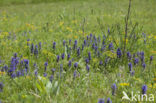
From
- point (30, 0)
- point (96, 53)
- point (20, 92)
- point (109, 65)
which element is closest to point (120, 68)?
point (109, 65)

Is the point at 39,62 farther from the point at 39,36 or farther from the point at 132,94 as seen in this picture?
the point at 39,36

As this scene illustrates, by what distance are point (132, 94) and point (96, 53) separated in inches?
67.5

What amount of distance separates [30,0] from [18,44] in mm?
20170

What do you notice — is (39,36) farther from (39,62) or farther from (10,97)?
(10,97)

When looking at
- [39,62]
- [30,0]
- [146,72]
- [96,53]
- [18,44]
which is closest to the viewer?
[146,72]

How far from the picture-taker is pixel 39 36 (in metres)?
5.99

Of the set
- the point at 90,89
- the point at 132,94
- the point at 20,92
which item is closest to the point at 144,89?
the point at 132,94

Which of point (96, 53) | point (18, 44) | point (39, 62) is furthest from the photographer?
point (18, 44)

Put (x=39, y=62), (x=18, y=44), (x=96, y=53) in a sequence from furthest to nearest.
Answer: (x=18, y=44) < (x=96, y=53) < (x=39, y=62)

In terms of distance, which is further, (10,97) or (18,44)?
(18,44)

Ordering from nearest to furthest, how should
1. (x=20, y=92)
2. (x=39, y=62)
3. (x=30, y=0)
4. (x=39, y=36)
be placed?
(x=20, y=92)
(x=39, y=62)
(x=39, y=36)
(x=30, y=0)

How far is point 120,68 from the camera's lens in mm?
3455

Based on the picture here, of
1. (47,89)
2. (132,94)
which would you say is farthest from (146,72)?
(47,89)

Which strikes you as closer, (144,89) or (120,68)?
(144,89)
